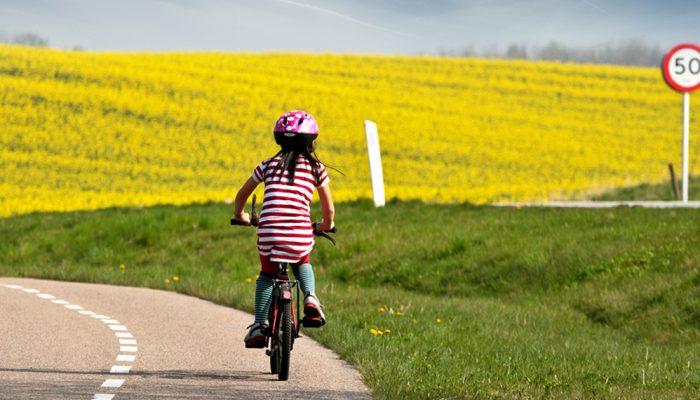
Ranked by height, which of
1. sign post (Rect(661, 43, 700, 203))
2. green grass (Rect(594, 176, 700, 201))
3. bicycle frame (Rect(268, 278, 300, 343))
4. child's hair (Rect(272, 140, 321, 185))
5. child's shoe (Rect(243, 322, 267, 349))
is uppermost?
sign post (Rect(661, 43, 700, 203))

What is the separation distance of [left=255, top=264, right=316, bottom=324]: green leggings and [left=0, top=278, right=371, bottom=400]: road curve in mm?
503

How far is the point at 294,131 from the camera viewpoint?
9.39m

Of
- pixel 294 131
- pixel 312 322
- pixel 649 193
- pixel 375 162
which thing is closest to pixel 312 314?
pixel 312 322

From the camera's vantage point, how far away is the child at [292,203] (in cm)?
937

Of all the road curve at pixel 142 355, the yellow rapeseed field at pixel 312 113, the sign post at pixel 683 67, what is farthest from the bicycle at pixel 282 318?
the yellow rapeseed field at pixel 312 113

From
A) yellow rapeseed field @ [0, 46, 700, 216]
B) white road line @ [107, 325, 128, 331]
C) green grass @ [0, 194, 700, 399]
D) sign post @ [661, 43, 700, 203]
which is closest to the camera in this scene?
green grass @ [0, 194, 700, 399]

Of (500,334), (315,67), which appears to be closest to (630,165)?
(315,67)

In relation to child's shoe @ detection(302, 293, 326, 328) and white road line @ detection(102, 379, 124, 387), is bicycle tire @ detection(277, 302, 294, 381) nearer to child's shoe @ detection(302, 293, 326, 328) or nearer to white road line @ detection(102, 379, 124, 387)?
child's shoe @ detection(302, 293, 326, 328)

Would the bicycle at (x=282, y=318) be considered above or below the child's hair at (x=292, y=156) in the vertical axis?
below

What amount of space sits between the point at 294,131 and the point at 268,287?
1155mm

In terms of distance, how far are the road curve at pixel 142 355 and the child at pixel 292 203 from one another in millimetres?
564

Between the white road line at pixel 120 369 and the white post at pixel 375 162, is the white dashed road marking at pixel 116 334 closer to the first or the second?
the white road line at pixel 120 369

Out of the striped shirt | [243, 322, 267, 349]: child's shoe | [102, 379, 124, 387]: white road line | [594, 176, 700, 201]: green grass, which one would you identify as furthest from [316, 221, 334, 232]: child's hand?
[594, 176, 700, 201]: green grass

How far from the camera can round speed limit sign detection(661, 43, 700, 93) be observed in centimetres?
2445
